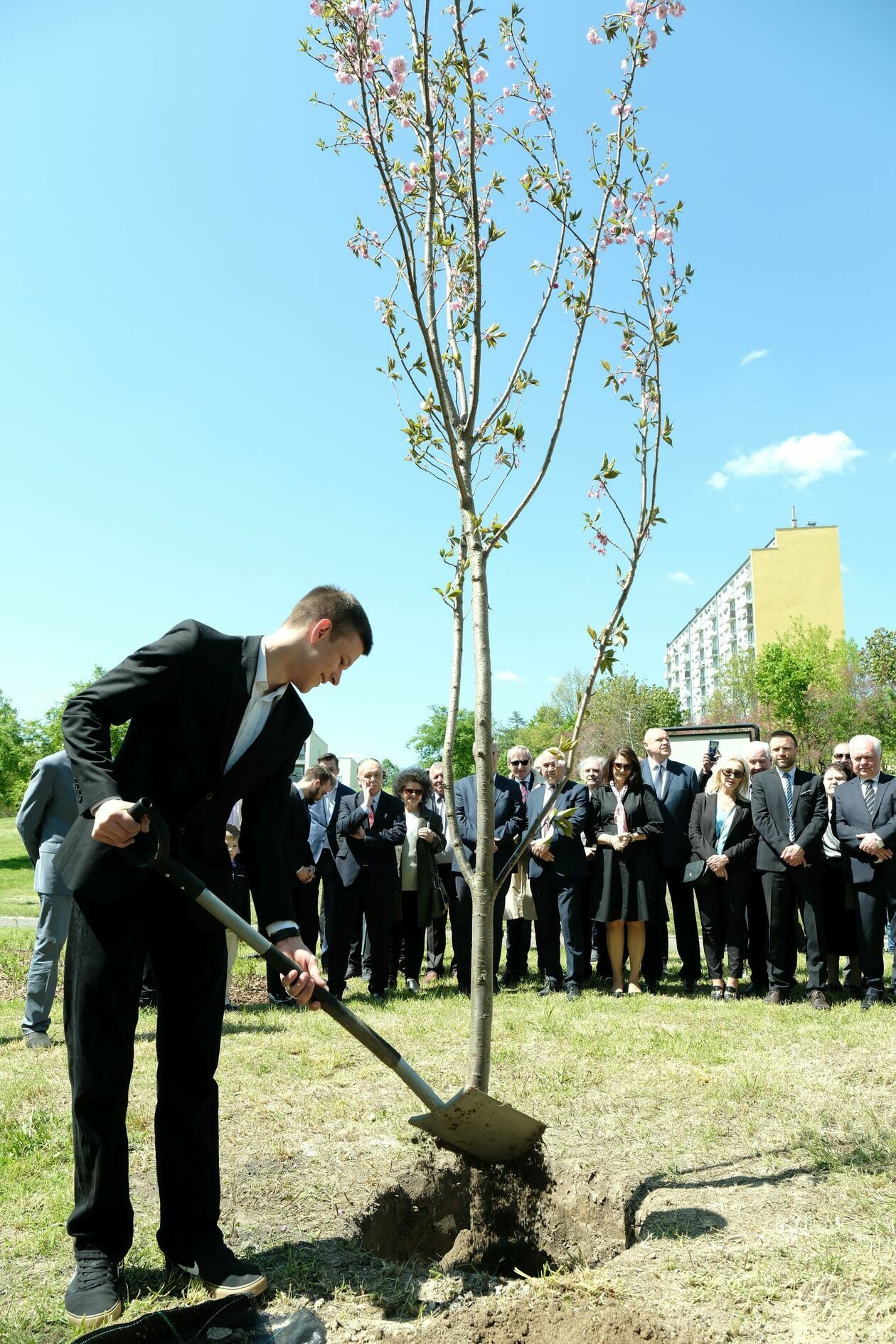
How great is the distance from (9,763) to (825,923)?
1247 inches

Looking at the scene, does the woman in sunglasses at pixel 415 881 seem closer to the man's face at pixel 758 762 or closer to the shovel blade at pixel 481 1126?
the man's face at pixel 758 762

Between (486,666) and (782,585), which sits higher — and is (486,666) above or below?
below

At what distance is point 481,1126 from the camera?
11.0 feet

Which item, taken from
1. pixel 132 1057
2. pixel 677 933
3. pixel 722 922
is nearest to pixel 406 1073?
pixel 132 1057

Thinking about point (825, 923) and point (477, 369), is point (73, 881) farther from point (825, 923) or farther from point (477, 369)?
point (825, 923)

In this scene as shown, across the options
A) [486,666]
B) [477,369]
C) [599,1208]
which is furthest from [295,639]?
[599,1208]

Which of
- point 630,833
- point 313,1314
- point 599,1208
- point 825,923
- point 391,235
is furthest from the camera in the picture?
point 630,833

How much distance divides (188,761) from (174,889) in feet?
1.33

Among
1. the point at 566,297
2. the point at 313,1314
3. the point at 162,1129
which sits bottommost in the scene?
the point at 313,1314

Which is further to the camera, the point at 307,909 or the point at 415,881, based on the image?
the point at 415,881

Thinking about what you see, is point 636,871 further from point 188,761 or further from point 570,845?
point 188,761

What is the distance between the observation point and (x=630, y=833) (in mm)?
8484

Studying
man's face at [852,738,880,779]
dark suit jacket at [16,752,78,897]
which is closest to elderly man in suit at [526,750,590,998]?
man's face at [852,738,880,779]

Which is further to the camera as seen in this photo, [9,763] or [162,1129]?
[9,763]
